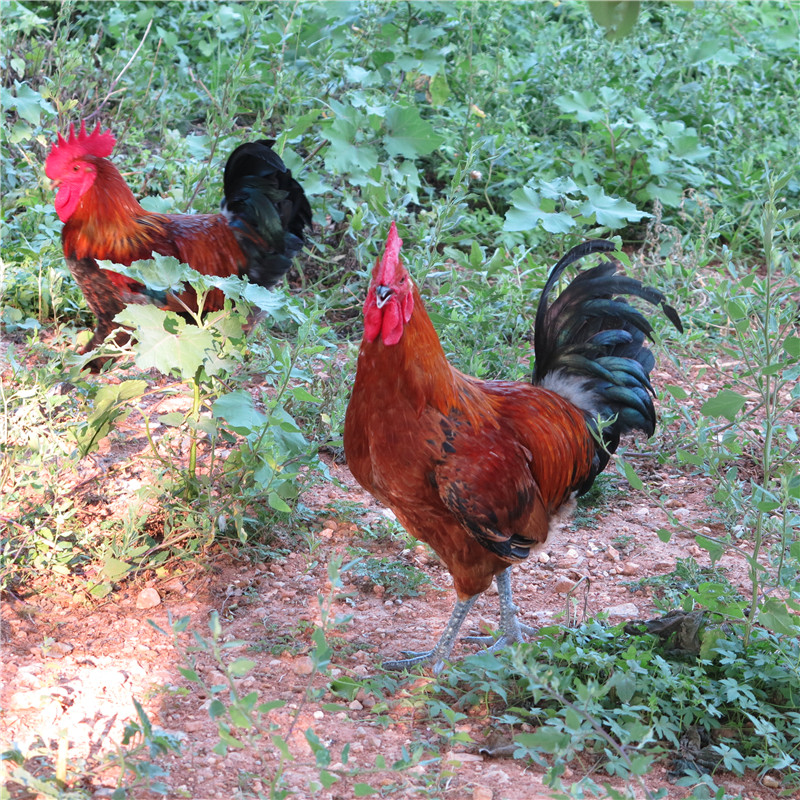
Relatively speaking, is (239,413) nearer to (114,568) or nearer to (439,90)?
(114,568)


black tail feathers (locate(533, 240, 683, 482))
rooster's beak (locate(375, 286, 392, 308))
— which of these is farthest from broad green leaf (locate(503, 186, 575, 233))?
rooster's beak (locate(375, 286, 392, 308))

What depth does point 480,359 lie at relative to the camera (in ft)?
16.4

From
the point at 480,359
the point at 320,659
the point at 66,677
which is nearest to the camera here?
the point at 320,659

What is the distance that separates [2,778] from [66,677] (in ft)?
1.90

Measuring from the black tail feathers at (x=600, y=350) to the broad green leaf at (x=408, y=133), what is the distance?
2.35 m

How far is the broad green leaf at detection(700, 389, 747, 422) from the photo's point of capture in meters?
2.73

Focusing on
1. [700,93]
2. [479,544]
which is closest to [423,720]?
[479,544]

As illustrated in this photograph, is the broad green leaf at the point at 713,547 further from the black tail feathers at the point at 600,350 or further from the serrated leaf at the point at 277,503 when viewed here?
the serrated leaf at the point at 277,503

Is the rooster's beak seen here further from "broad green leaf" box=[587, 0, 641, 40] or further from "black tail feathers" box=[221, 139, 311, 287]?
"black tail feathers" box=[221, 139, 311, 287]

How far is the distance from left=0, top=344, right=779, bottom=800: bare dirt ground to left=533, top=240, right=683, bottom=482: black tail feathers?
69cm

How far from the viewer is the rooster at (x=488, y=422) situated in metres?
3.07

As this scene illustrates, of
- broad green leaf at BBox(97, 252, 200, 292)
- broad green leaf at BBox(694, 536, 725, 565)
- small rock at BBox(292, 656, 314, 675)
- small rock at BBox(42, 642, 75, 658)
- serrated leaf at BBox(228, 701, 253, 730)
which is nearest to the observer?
serrated leaf at BBox(228, 701, 253, 730)

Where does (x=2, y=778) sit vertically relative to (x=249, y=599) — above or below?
above

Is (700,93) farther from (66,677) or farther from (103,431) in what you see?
(66,677)
